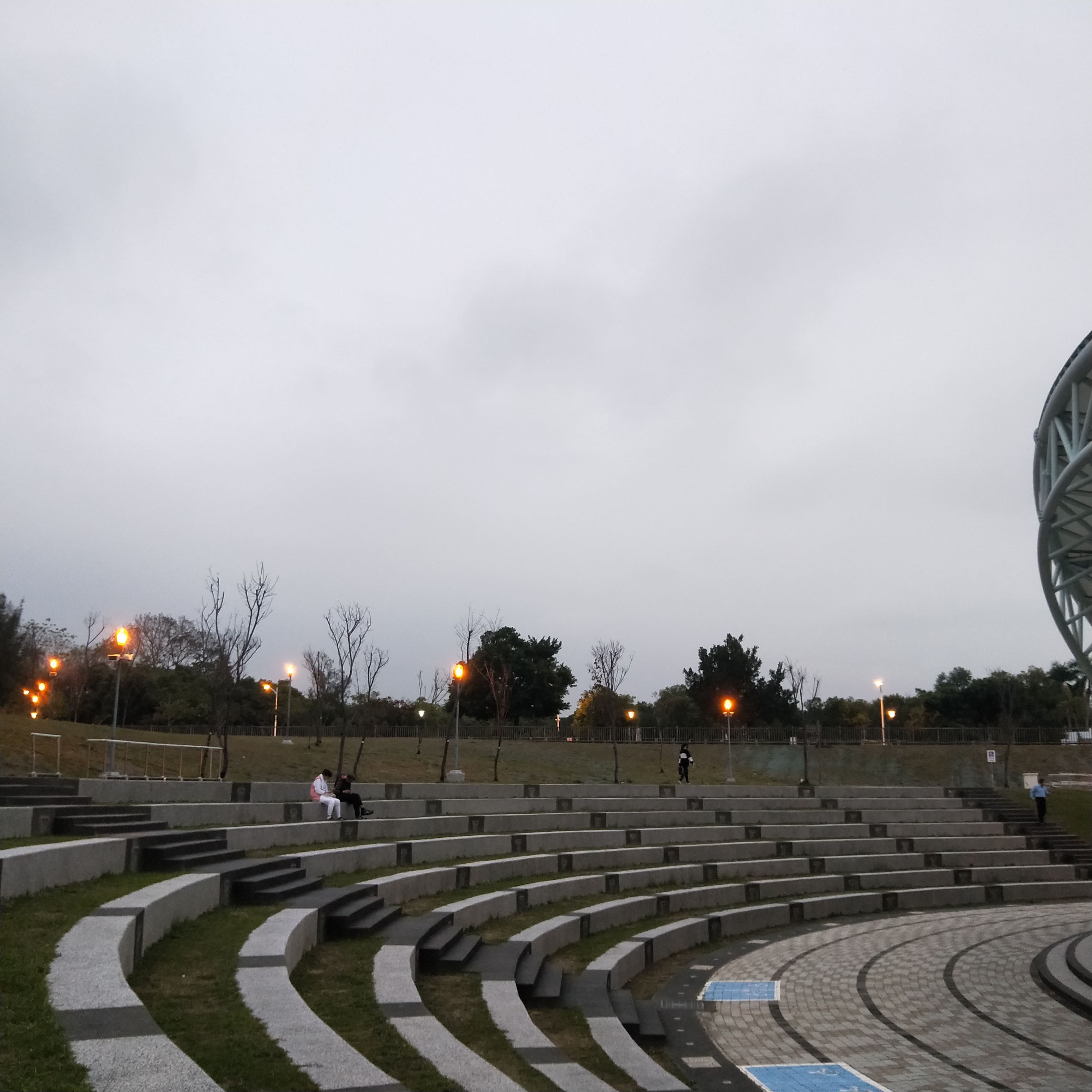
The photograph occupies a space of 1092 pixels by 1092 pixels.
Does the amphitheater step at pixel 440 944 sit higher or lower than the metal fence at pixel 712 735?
lower

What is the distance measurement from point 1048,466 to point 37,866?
1598cm

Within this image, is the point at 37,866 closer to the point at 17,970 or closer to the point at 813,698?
the point at 17,970

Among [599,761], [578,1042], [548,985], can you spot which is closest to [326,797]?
[548,985]

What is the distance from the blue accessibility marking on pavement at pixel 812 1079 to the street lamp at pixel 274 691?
34059 millimetres

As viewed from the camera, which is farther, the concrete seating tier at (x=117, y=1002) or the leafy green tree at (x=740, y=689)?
the leafy green tree at (x=740, y=689)

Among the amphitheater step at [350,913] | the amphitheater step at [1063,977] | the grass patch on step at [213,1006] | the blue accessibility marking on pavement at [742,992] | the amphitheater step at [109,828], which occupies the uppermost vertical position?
the amphitheater step at [109,828]

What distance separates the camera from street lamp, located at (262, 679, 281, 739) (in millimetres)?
45906

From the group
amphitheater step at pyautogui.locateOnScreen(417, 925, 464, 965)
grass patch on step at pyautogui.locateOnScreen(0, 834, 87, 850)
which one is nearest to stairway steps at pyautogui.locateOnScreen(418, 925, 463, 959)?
amphitheater step at pyautogui.locateOnScreen(417, 925, 464, 965)

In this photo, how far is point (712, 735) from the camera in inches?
1879

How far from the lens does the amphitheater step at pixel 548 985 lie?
10.0 m

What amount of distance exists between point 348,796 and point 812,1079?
1163 cm

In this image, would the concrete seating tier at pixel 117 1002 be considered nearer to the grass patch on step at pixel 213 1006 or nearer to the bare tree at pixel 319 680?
the grass patch on step at pixel 213 1006

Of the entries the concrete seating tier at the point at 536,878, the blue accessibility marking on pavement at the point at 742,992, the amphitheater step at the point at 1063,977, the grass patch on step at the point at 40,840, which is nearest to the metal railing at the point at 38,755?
the concrete seating tier at the point at 536,878

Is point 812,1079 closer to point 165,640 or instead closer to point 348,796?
point 348,796
